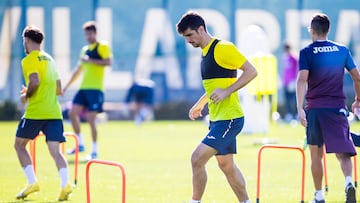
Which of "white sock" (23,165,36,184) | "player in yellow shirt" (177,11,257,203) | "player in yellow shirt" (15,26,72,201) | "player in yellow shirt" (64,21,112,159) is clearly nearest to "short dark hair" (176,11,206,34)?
"player in yellow shirt" (177,11,257,203)

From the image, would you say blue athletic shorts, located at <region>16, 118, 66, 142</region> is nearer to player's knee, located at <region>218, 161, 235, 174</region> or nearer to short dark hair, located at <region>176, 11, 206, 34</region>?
player's knee, located at <region>218, 161, 235, 174</region>

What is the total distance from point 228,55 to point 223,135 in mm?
852

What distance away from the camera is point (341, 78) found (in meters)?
10.7

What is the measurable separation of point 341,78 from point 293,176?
165 inches

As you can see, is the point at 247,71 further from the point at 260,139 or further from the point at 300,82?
the point at 260,139

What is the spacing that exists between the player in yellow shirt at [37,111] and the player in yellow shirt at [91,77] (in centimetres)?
539

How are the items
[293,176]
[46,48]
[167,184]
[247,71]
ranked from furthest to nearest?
[46,48]
[293,176]
[167,184]
[247,71]

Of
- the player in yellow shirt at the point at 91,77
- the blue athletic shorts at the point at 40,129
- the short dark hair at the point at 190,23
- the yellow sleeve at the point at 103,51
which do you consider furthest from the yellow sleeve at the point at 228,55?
the yellow sleeve at the point at 103,51

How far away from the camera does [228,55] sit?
9680 millimetres

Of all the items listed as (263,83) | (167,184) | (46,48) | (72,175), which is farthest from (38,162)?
(46,48)

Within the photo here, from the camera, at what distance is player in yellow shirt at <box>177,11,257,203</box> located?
9.70m

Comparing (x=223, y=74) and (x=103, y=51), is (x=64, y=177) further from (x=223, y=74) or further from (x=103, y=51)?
(x=103, y=51)

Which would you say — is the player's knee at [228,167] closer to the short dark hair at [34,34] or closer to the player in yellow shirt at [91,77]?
the short dark hair at [34,34]

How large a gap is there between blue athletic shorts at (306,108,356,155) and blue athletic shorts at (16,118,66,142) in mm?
3416
